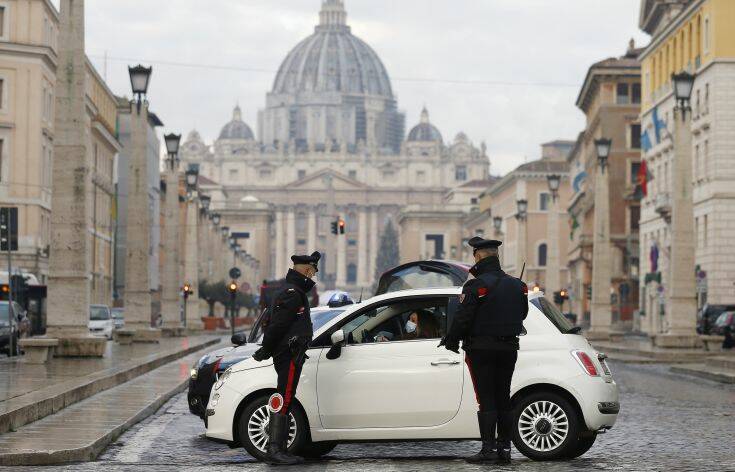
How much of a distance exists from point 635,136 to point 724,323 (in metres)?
48.3

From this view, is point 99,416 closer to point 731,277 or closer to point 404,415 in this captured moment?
point 404,415

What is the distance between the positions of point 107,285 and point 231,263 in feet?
117

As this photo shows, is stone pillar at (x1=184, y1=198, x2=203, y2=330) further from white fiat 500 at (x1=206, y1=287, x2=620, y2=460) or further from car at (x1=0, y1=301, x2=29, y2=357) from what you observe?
white fiat 500 at (x1=206, y1=287, x2=620, y2=460)

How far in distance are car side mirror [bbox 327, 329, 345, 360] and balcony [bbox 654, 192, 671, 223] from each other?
6410cm

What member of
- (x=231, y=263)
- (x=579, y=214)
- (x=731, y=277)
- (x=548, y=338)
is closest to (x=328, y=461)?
(x=548, y=338)

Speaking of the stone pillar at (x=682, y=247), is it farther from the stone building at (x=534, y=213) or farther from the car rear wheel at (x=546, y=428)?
the stone building at (x=534, y=213)

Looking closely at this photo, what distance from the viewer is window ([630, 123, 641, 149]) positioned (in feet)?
318

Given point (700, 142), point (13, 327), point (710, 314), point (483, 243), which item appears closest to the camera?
point (483, 243)

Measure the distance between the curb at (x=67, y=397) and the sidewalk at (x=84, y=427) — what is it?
0.27 feet

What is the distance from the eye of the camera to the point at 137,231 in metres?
44.1

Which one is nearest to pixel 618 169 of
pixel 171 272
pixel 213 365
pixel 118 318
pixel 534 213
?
pixel 118 318

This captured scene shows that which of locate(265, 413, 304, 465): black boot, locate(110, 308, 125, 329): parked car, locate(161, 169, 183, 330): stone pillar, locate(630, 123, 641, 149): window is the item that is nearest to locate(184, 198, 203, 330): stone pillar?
locate(110, 308, 125, 329): parked car

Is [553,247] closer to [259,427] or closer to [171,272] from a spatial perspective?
[171,272]

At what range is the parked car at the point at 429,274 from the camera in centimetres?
2197
